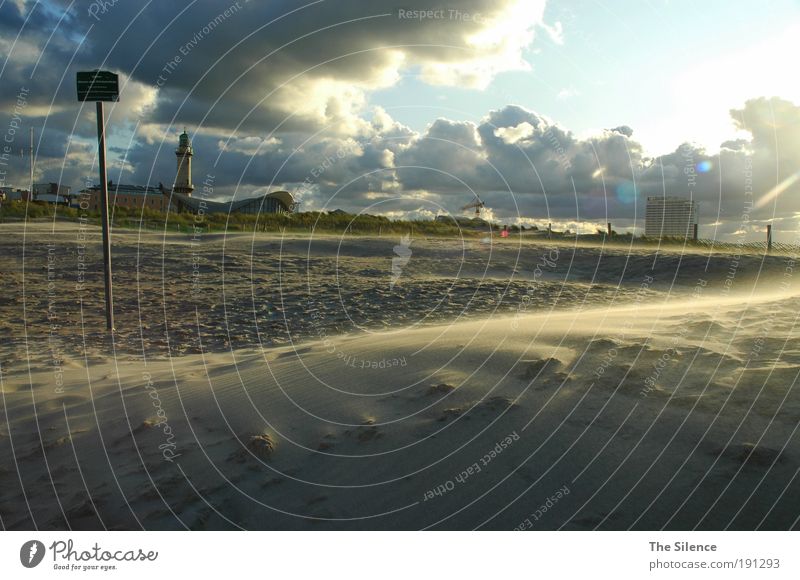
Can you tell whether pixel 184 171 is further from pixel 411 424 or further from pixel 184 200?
pixel 411 424

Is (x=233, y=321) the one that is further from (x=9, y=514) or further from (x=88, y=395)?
(x=9, y=514)

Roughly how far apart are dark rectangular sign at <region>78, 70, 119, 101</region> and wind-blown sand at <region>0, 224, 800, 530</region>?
3.92m

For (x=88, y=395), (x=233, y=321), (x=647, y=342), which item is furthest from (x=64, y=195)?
(x=647, y=342)

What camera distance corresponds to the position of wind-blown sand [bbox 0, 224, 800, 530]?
4.52 metres

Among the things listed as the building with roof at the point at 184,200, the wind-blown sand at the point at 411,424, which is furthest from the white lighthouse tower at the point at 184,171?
the wind-blown sand at the point at 411,424

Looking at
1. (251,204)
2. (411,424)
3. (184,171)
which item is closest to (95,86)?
(411,424)

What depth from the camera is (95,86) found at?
28.9 feet

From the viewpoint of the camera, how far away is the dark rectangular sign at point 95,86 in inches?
345

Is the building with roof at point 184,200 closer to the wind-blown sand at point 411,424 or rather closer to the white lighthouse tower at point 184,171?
the white lighthouse tower at point 184,171

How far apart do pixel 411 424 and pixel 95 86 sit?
23.2ft

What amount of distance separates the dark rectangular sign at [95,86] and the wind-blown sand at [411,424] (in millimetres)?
3916

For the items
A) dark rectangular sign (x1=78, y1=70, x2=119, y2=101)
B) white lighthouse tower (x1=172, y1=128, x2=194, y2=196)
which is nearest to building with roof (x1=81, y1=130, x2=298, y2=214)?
white lighthouse tower (x1=172, y1=128, x2=194, y2=196)

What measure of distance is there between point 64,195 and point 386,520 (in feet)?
171

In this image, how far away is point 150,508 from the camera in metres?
4.77
